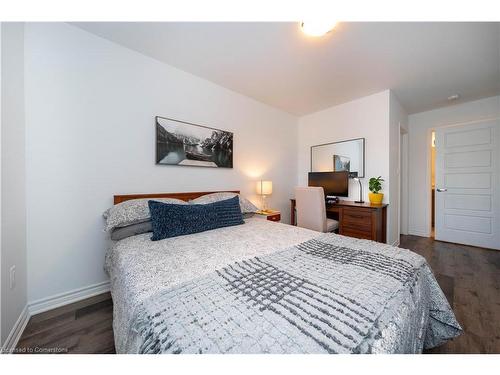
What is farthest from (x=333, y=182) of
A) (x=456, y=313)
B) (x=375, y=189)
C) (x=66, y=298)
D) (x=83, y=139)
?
(x=66, y=298)

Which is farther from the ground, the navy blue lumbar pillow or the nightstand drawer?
the navy blue lumbar pillow

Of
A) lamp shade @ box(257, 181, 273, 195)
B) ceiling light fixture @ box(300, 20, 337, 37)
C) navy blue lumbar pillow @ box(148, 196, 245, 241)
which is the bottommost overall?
navy blue lumbar pillow @ box(148, 196, 245, 241)

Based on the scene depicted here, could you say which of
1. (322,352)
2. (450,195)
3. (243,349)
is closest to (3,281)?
(243,349)

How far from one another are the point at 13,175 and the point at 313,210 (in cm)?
281

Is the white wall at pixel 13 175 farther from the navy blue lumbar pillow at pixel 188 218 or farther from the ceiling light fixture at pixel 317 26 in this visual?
the ceiling light fixture at pixel 317 26

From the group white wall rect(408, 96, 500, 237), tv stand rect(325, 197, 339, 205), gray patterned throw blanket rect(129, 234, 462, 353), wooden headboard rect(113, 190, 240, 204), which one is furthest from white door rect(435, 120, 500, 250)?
wooden headboard rect(113, 190, 240, 204)

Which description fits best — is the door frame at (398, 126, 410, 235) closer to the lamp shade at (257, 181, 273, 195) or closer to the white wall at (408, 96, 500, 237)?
the white wall at (408, 96, 500, 237)

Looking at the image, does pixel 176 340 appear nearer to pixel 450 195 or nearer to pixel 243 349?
pixel 243 349

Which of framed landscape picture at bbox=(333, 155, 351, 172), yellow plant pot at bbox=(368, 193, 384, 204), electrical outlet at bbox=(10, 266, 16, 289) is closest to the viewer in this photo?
electrical outlet at bbox=(10, 266, 16, 289)

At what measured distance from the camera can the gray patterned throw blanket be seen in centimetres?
58

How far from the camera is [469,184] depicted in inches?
130

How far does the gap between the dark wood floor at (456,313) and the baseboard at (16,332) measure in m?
0.03

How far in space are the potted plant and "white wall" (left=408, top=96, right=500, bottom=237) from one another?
5.43 feet
